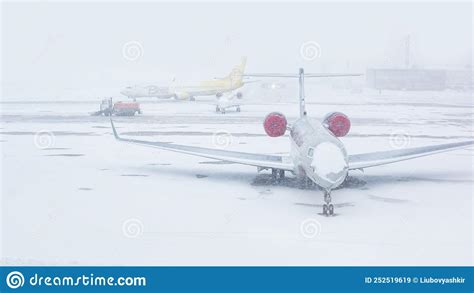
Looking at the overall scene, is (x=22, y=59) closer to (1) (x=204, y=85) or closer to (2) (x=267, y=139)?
(1) (x=204, y=85)

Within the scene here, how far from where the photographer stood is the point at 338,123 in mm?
21125

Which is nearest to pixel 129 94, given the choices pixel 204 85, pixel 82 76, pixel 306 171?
pixel 204 85

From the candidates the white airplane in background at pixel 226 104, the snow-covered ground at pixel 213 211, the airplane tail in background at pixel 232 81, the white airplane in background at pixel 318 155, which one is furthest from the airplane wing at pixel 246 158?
the airplane tail in background at pixel 232 81

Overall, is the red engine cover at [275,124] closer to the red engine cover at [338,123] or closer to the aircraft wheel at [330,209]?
the red engine cover at [338,123]

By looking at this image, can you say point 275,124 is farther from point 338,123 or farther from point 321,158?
point 321,158

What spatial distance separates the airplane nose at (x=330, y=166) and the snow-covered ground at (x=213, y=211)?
1.11m

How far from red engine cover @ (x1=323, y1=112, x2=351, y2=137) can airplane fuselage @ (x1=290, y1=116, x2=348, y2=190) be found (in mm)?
1980

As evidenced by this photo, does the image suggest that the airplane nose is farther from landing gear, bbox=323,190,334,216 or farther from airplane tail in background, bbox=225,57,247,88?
airplane tail in background, bbox=225,57,247,88

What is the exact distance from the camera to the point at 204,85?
232 ft

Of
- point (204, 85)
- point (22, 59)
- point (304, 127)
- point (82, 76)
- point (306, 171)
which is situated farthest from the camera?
point (22, 59)

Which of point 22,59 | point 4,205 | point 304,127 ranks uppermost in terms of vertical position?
point 22,59

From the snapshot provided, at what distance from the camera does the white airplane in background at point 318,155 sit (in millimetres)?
16328
